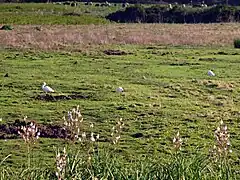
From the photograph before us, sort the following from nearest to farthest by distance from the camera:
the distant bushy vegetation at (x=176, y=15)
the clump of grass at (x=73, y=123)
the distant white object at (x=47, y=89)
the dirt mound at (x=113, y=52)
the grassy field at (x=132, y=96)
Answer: the clump of grass at (x=73, y=123)
the grassy field at (x=132, y=96)
the distant white object at (x=47, y=89)
the dirt mound at (x=113, y=52)
the distant bushy vegetation at (x=176, y=15)

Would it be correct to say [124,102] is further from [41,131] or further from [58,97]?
[41,131]

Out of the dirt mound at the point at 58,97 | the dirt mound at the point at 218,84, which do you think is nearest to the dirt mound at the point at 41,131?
the dirt mound at the point at 58,97

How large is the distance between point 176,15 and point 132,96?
4721 centimetres

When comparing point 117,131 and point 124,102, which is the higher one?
point 117,131

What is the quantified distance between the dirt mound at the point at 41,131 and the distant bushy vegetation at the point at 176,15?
1709 inches

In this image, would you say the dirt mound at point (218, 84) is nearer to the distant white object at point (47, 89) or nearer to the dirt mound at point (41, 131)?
the distant white object at point (47, 89)

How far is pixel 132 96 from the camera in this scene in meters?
15.1

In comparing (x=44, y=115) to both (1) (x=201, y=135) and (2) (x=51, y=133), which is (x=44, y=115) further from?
(1) (x=201, y=135)

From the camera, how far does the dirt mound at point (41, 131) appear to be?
37.5 ft

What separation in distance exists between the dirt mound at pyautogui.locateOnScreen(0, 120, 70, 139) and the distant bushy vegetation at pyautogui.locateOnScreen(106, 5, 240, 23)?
43.4 m

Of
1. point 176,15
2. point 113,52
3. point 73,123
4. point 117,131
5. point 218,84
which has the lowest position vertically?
point 176,15

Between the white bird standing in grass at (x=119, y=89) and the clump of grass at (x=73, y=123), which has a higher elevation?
the clump of grass at (x=73, y=123)

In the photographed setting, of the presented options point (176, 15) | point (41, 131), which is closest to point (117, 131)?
point (41, 131)

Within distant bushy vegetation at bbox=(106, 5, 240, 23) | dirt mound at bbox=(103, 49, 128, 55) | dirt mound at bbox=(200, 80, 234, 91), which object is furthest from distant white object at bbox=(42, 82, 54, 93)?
distant bushy vegetation at bbox=(106, 5, 240, 23)
